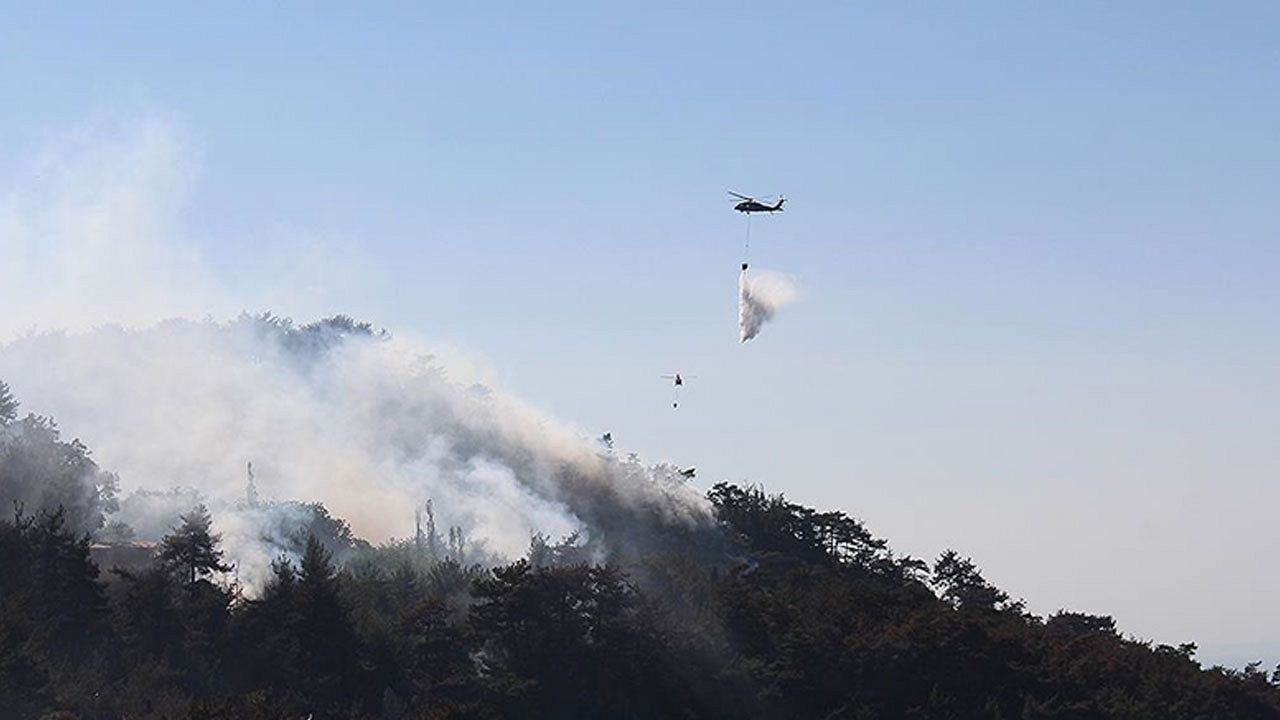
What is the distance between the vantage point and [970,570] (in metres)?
116

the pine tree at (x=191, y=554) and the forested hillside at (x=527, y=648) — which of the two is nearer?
the forested hillside at (x=527, y=648)

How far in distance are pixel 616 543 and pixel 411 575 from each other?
26069 mm

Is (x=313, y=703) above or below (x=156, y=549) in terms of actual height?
below

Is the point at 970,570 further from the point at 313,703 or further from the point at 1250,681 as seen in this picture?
the point at 313,703

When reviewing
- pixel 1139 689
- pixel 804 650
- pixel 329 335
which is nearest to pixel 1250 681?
pixel 1139 689

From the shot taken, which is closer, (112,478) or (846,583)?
(846,583)

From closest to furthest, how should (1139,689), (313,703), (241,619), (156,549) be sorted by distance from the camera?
(313,703), (241,619), (1139,689), (156,549)

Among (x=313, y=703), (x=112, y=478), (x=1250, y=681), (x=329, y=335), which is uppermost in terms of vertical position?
(x=329, y=335)

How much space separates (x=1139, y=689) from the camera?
290 ft

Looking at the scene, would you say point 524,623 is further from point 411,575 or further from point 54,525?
point 54,525

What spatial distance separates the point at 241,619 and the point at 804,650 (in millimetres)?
25523

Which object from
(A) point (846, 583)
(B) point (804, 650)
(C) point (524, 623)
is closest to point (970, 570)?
Result: (A) point (846, 583)

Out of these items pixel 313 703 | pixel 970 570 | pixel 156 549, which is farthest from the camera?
pixel 970 570

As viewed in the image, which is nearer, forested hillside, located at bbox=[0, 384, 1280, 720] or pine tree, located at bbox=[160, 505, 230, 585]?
forested hillside, located at bbox=[0, 384, 1280, 720]
